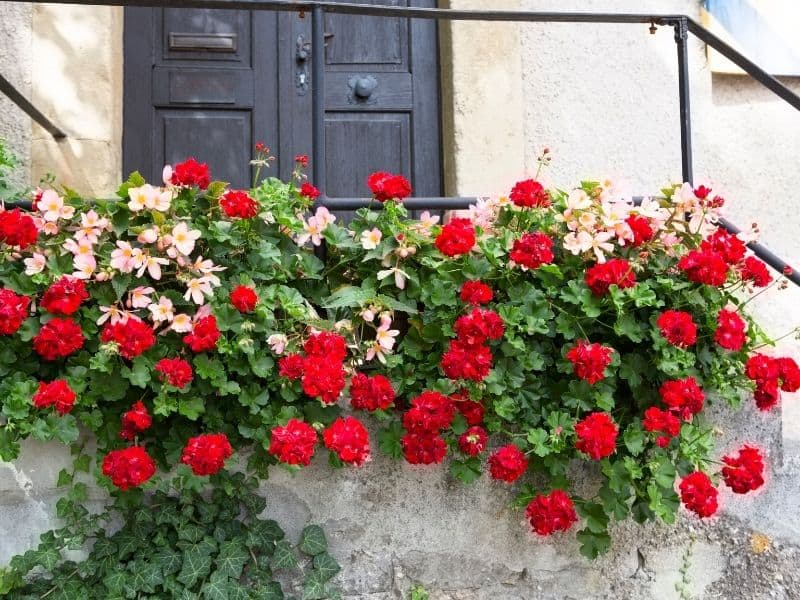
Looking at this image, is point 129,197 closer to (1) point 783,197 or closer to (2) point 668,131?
(2) point 668,131

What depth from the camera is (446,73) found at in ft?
12.3

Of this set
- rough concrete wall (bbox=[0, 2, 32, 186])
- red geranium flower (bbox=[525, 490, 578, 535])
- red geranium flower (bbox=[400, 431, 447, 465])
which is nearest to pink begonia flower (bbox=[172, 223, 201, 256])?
red geranium flower (bbox=[400, 431, 447, 465])

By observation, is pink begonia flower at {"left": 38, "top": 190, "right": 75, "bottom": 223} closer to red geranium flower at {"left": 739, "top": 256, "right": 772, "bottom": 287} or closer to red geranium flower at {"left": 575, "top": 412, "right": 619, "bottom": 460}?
red geranium flower at {"left": 575, "top": 412, "right": 619, "bottom": 460}

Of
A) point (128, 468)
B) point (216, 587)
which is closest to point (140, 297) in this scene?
point (128, 468)

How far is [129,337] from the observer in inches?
78.8

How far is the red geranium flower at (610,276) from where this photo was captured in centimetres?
218

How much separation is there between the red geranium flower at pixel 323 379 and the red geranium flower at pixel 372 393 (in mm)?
85

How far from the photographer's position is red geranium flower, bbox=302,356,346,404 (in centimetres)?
199

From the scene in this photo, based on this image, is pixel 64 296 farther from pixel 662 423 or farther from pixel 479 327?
pixel 662 423

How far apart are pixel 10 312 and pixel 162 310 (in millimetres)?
346

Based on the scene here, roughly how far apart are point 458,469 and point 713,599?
92cm

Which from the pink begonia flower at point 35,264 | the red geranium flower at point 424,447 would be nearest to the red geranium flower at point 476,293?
the red geranium flower at point 424,447

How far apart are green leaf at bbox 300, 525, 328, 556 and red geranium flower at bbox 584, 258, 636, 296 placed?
3.21 feet

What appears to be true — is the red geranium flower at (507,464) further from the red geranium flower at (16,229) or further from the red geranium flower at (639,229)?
the red geranium flower at (16,229)
